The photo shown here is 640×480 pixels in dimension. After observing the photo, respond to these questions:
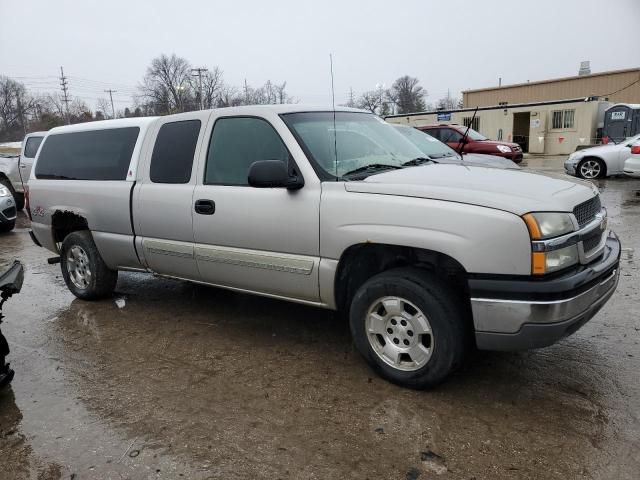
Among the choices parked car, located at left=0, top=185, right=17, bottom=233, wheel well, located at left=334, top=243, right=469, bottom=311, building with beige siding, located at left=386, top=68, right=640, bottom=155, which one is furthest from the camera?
building with beige siding, located at left=386, top=68, right=640, bottom=155

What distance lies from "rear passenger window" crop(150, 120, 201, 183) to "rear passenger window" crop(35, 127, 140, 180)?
15.9 inches

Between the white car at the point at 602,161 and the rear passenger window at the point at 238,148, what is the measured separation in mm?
13385

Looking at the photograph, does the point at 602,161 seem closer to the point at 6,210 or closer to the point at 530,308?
the point at 530,308

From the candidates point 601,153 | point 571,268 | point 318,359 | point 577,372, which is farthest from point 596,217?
point 601,153

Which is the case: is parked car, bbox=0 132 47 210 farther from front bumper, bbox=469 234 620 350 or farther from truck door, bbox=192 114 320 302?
front bumper, bbox=469 234 620 350

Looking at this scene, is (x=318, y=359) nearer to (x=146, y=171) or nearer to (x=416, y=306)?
(x=416, y=306)

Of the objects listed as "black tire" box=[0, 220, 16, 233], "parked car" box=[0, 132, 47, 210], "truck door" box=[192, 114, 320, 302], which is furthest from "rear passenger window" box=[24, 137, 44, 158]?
"truck door" box=[192, 114, 320, 302]

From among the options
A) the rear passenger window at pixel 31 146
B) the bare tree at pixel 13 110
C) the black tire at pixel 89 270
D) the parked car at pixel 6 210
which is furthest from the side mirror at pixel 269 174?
the bare tree at pixel 13 110

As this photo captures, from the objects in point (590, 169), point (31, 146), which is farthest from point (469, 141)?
point (31, 146)

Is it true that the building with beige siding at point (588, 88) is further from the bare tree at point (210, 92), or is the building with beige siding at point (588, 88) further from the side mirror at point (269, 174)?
the side mirror at point (269, 174)

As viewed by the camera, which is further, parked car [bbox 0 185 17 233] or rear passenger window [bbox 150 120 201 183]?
parked car [bbox 0 185 17 233]

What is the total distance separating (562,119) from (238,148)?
28765mm

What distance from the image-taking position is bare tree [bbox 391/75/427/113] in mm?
67188

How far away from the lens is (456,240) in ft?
9.62
